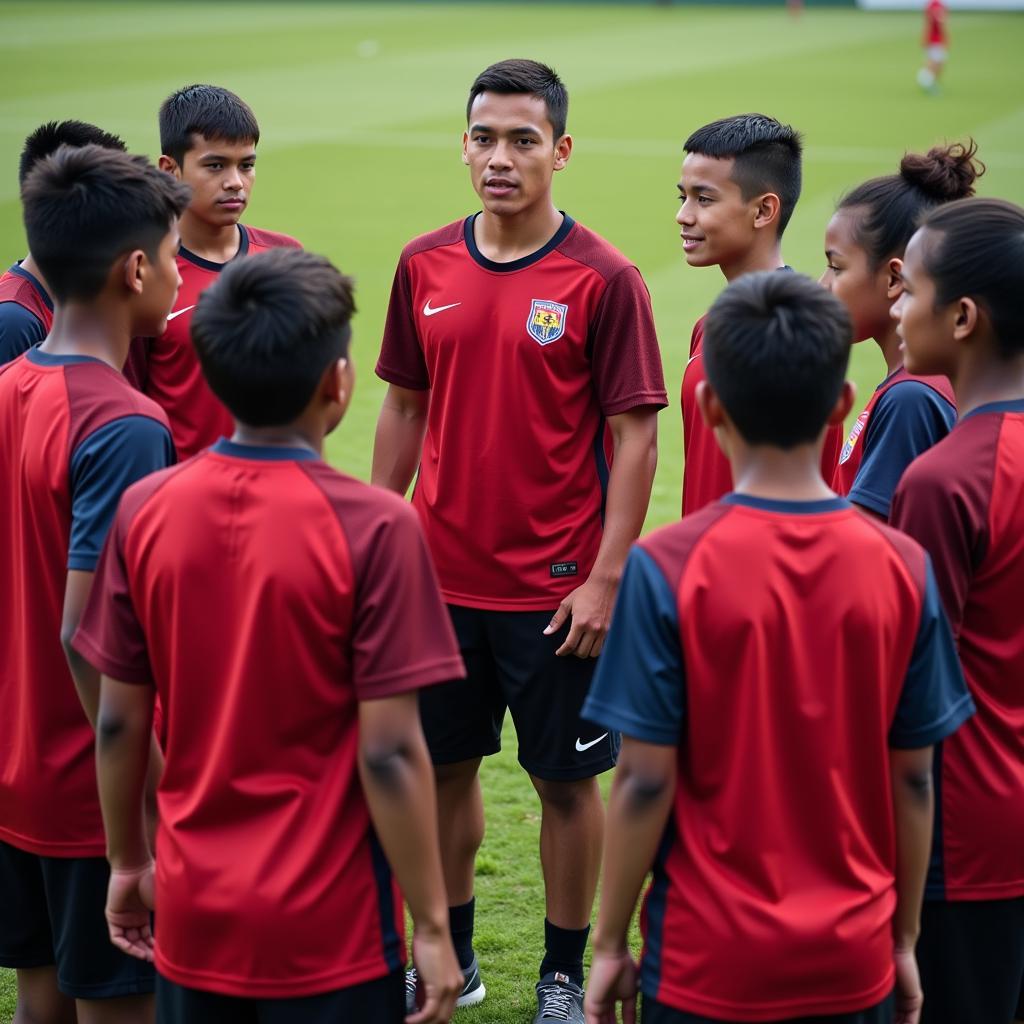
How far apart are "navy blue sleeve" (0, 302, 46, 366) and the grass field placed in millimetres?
1820

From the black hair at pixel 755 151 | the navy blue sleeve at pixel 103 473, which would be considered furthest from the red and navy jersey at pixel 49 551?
the black hair at pixel 755 151

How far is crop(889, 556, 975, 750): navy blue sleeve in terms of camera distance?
2.56 m

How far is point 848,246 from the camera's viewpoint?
3805 mm

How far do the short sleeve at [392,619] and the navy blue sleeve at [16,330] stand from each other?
1.93 m

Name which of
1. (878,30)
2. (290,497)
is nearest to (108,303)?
(290,497)

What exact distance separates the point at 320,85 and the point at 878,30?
18.5 metres

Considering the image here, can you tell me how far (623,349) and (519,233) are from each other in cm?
48

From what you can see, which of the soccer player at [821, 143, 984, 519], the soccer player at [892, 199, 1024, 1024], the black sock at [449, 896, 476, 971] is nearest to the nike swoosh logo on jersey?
the soccer player at [821, 143, 984, 519]

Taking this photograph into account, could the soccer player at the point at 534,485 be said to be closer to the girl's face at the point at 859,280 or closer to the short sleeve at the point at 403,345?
the short sleeve at the point at 403,345

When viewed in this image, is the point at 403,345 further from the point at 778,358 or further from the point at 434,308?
the point at 778,358

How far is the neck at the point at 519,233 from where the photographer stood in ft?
13.6

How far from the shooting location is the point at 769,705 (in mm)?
2443

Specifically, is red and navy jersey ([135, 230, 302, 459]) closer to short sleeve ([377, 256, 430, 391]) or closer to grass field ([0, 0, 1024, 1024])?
short sleeve ([377, 256, 430, 391])

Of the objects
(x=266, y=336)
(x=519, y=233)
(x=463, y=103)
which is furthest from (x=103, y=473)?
(x=463, y=103)
